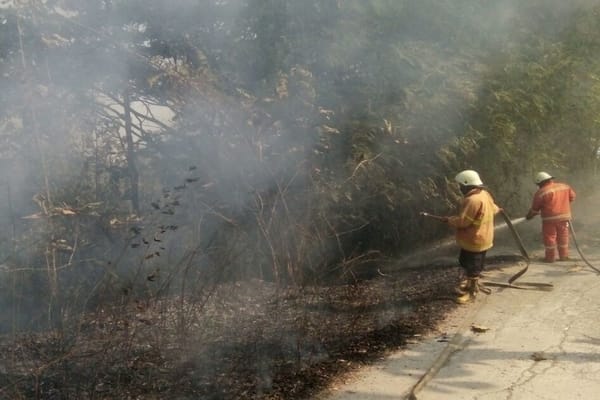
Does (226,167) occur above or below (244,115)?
below

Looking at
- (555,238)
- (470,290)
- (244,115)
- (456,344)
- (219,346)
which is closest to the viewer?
(219,346)

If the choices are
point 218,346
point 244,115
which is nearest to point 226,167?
point 244,115

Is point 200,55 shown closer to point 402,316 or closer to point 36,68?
point 36,68

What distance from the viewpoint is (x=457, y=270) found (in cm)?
721

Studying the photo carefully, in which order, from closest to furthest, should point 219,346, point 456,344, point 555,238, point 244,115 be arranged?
point 219,346 → point 456,344 → point 244,115 → point 555,238

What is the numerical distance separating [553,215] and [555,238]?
283mm

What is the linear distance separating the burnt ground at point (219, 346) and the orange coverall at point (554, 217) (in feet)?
8.35

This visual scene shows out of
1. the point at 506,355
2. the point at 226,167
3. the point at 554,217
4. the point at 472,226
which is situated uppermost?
the point at 226,167

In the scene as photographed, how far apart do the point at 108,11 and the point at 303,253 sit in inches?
107

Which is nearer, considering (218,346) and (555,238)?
(218,346)

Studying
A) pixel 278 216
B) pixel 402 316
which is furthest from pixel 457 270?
pixel 278 216

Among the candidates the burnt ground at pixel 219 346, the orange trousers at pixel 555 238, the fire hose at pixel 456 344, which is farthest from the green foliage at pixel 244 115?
the orange trousers at pixel 555 238

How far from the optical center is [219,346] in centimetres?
434

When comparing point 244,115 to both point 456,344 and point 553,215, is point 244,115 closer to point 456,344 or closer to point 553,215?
point 456,344
